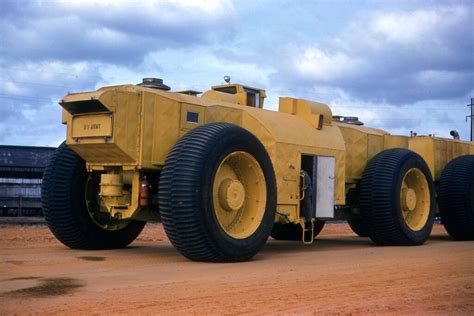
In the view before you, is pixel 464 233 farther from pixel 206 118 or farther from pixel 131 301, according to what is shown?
pixel 131 301

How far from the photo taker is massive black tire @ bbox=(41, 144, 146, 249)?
11156 mm

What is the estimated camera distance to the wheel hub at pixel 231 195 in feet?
33.1

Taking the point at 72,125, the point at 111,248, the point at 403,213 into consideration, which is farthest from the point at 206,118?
the point at 403,213

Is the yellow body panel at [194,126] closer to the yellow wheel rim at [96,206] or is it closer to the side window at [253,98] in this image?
the side window at [253,98]

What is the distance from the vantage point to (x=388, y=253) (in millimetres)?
11805

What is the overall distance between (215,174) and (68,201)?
279 centimetres

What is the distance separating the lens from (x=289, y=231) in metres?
15.6

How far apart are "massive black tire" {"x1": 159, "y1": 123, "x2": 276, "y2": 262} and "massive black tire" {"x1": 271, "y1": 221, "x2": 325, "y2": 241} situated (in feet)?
18.2

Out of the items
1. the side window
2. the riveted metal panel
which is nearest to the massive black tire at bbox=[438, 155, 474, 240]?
the riveted metal panel

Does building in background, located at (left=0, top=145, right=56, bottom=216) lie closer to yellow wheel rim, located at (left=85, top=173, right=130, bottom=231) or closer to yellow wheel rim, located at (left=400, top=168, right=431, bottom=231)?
yellow wheel rim, located at (left=85, top=173, right=130, bottom=231)

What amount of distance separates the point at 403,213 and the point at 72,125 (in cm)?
694

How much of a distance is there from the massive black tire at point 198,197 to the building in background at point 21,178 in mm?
17257

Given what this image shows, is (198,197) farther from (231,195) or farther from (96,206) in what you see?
(96,206)

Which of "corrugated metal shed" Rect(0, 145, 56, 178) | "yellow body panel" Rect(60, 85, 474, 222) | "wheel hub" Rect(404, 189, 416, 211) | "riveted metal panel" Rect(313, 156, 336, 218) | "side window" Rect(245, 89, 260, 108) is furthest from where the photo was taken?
"corrugated metal shed" Rect(0, 145, 56, 178)
